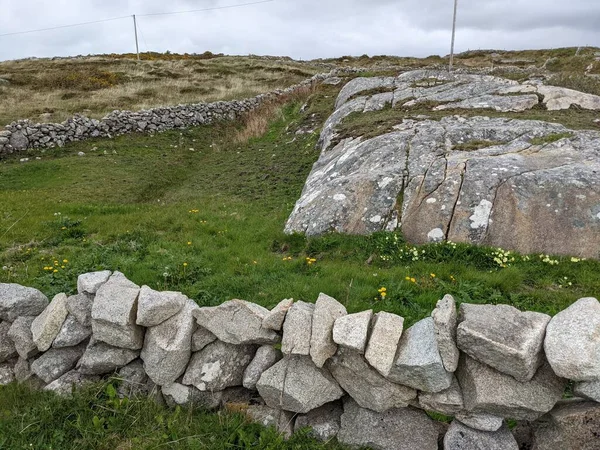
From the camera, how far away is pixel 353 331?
4.54m

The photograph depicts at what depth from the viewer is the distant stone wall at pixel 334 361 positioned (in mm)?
4043

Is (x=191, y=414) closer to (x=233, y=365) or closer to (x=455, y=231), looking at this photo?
(x=233, y=365)

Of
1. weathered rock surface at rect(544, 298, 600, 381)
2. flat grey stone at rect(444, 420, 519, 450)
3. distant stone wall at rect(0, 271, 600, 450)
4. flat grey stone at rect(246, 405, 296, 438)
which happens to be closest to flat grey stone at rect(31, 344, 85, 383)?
distant stone wall at rect(0, 271, 600, 450)

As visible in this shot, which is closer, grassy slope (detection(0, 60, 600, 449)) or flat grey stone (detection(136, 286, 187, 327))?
grassy slope (detection(0, 60, 600, 449))

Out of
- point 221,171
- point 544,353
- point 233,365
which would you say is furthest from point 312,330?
point 221,171

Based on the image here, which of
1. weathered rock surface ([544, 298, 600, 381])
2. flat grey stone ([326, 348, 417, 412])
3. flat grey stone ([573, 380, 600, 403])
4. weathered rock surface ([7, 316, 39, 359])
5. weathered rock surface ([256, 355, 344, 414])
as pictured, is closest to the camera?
weathered rock surface ([544, 298, 600, 381])

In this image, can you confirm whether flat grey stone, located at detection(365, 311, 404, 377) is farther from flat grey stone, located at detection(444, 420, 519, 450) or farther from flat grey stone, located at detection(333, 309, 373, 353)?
flat grey stone, located at detection(444, 420, 519, 450)

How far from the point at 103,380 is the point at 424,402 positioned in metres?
4.23

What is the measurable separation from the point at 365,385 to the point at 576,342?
2.18m

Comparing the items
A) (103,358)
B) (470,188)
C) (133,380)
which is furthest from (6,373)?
(470,188)

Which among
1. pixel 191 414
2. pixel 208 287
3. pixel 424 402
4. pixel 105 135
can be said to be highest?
pixel 105 135

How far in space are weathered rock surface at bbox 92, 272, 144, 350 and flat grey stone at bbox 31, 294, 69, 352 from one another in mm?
736

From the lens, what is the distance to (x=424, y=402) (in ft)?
14.8

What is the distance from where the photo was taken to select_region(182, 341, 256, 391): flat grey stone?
5.26 meters
